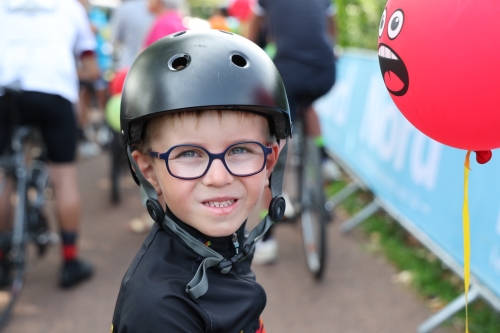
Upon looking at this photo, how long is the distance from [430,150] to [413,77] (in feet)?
8.39

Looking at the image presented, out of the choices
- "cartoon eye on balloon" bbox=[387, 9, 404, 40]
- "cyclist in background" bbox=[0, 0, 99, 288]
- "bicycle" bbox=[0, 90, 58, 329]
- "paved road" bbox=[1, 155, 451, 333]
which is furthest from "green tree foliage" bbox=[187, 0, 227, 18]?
"cartoon eye on balloon" bbox=[387, 9, 404, 40]

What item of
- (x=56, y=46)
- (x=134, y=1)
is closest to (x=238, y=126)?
(x=56, y=46)

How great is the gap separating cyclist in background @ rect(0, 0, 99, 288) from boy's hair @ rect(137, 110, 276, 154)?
7.13 feet

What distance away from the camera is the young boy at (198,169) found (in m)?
1.60

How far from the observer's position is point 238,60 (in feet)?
6.23

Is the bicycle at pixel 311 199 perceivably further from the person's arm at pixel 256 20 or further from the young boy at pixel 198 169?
the young boy at pixel 198 169

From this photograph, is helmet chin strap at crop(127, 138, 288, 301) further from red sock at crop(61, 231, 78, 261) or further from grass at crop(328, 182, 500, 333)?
red sock at crop(61, 231, 78, 261)

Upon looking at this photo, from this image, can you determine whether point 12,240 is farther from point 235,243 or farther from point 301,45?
point 235,243

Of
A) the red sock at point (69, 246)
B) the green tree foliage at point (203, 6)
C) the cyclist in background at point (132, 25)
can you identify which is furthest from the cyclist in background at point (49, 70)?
the green tree foliage at point (203, 6)

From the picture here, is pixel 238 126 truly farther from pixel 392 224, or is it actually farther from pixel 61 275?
pixel 392 224

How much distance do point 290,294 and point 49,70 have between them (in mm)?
2288

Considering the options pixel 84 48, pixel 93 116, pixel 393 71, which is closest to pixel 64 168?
pixel 84 48

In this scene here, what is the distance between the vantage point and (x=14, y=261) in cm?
381

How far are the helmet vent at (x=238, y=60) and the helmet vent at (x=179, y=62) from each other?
156 millimetres
